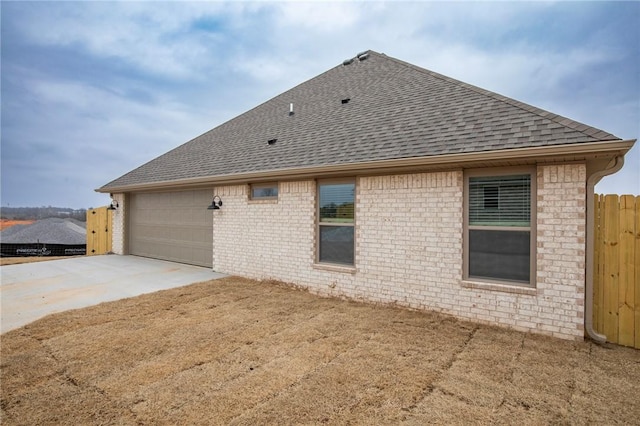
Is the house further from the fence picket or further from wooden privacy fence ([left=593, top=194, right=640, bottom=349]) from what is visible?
the fence picket

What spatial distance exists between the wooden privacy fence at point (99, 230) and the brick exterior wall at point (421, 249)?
8.96 m

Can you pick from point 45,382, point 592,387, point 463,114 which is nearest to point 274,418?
point 45,382

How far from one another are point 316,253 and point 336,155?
2159 mm

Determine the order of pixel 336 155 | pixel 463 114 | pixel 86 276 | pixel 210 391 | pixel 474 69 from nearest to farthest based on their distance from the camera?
pixel 210 391, pixel 463 114, pixel 336 155, pixel 86 276, pixel 474 69

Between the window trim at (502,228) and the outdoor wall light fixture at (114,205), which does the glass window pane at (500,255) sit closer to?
the window trim at (502,228)

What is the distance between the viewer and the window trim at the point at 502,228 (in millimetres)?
4566

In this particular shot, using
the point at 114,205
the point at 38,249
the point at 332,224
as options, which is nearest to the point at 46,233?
the point at 38,249

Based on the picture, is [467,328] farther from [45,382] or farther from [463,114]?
[45,382]

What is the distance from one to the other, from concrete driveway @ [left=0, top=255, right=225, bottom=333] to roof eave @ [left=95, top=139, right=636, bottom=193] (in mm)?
3241

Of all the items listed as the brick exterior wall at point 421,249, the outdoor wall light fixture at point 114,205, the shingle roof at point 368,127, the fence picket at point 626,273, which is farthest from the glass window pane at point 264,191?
the outdoor wall light fixture at point 114,205

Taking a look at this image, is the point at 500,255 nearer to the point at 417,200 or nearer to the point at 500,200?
the point at 500,200

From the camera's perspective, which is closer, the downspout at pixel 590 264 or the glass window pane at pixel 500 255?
the downspout at pixel 590 264

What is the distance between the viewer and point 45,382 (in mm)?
3154

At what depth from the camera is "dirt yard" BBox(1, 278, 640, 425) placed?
2643mm
